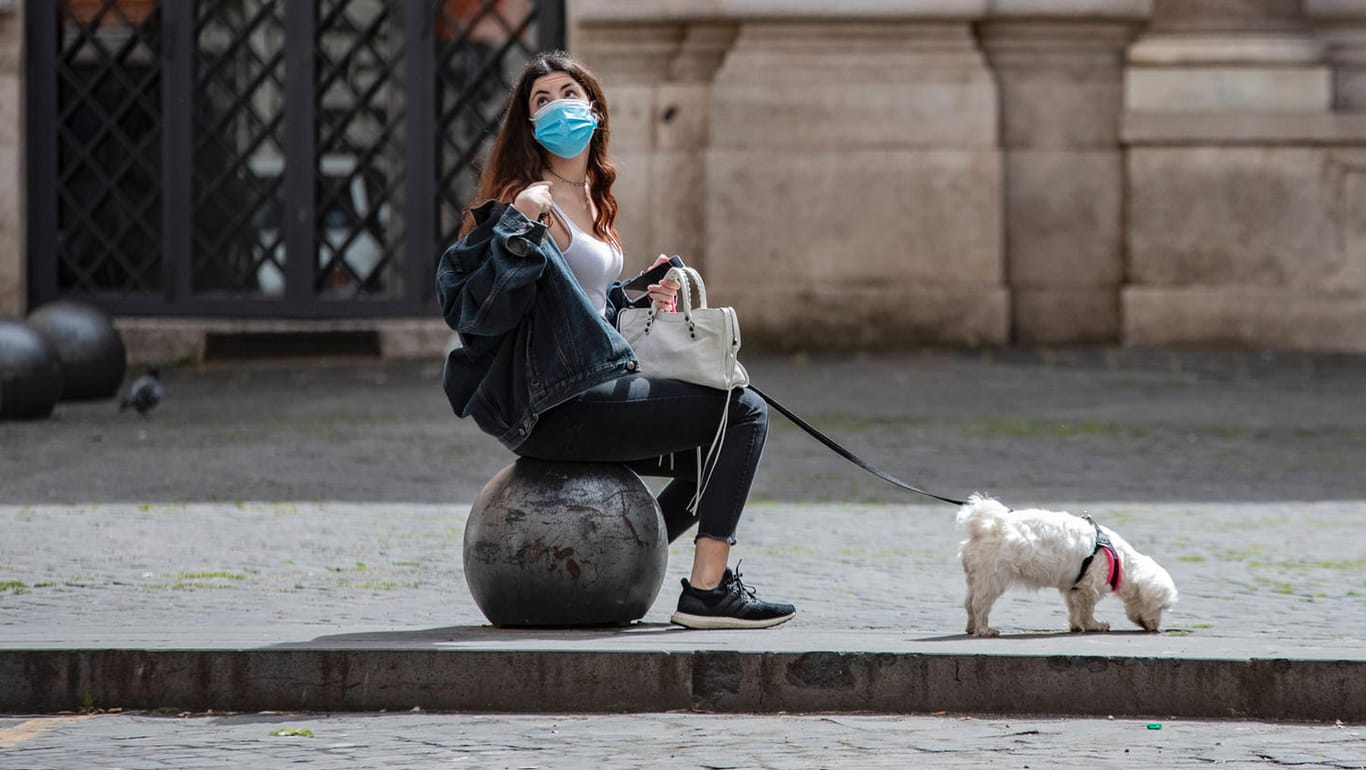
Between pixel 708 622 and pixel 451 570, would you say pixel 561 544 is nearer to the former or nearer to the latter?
pixel 708 622

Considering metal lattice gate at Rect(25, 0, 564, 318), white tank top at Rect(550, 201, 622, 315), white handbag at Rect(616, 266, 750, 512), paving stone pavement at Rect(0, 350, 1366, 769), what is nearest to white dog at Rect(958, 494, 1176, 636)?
paving stone pavement at Rect(0, 350, 1366, 769)

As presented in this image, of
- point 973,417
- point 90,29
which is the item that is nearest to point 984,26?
point 973,417

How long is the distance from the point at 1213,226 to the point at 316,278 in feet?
22.6

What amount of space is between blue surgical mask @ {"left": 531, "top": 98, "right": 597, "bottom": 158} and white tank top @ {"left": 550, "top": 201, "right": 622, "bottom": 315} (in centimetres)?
15

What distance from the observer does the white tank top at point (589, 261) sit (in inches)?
224

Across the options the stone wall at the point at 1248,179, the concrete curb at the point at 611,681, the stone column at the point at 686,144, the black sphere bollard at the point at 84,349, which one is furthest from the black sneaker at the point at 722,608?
the stone wall at the point at 1248,179

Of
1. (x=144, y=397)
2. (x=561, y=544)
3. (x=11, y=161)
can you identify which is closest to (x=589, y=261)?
(x=561, y=544)

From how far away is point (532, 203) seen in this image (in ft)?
18.1

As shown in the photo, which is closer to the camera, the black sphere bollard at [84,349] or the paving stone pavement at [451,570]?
the paving stone pavement at [451,570]

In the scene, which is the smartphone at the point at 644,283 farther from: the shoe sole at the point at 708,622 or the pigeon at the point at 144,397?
the pigeon at the point at 144,397

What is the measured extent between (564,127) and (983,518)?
1495 millimetres

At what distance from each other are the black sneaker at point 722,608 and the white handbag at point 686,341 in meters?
0.54

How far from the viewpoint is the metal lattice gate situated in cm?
1697

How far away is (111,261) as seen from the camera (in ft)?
56.9
